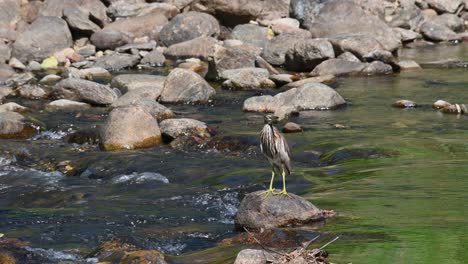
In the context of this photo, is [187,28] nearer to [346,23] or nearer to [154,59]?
[154,59]

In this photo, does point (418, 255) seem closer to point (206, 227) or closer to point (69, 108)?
point (206, 227)

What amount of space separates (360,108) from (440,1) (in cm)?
1832

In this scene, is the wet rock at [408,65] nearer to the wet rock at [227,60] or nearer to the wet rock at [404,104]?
the wet rock at [227,60]

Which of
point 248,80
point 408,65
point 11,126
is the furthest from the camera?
point 408,65

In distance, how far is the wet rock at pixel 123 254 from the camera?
8227mm

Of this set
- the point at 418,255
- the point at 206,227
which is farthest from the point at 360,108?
the point at 418,255

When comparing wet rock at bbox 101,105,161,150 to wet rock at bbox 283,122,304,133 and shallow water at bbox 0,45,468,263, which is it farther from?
wet rock at bbox 283,122,304,133

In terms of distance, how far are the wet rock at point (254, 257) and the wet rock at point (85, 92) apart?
1312 centimetres

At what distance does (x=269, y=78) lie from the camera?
73.7 feet

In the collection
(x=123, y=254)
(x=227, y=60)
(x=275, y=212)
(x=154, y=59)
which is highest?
(x=275, y=212)

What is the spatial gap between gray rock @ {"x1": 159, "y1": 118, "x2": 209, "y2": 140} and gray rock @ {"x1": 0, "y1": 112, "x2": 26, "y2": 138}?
290 cm

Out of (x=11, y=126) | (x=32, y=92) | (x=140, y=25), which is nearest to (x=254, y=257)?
(x=11, y=126)

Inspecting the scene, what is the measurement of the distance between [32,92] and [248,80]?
16.8 feet

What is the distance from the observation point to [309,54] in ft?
81.3
